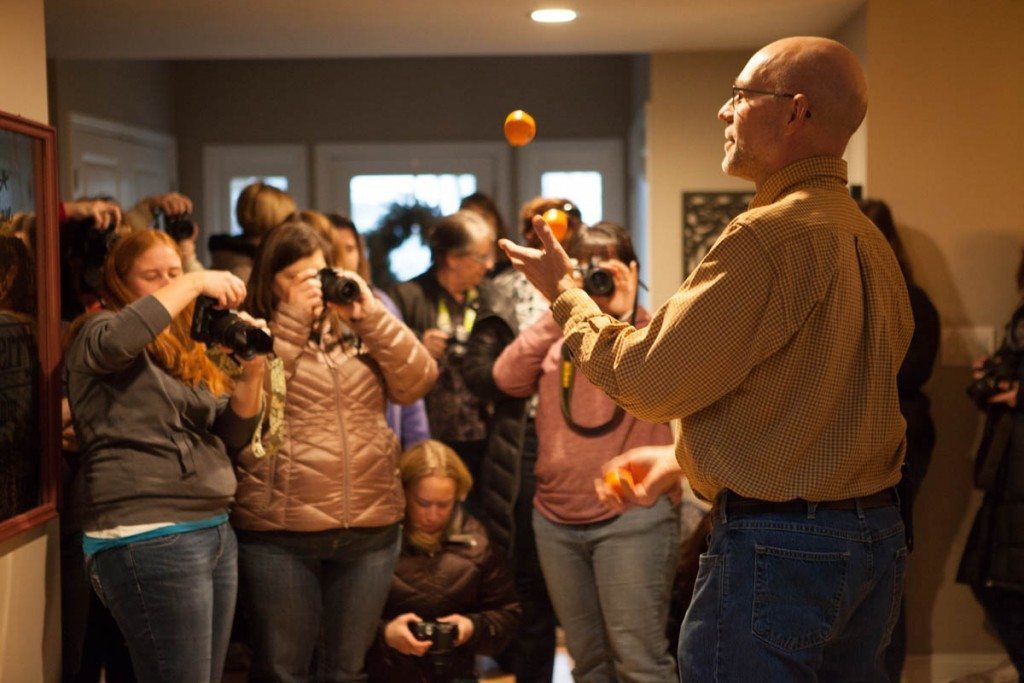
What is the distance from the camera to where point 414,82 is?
6734mm

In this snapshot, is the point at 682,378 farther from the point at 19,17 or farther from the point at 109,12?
the point at 109,12

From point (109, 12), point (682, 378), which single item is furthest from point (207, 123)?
point (682, 378)

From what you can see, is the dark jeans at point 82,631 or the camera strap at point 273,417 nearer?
the camera strap at point 273,417

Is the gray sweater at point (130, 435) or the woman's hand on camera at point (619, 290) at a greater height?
the woman's hand on camera at point (619, 290)

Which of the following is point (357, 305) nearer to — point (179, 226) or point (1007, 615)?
point (179, 226)

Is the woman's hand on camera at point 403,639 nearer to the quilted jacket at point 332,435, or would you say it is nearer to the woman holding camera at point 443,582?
the woman holding camera at point 443,582

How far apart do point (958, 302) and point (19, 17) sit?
8.63 ft

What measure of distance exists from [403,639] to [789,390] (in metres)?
1.60

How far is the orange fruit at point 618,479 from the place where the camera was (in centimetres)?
211

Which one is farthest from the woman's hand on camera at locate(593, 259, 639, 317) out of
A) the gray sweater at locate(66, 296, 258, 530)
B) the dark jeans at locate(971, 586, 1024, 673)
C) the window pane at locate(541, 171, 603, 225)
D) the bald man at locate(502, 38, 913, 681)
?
the window pane at locate(541, 171, 603, 225)

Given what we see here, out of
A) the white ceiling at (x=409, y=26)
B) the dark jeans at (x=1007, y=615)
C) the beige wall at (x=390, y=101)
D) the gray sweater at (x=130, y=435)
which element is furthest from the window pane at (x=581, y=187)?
the gray sweater at (x=130, y=435)

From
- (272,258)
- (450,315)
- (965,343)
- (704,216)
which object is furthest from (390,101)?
(272,258)

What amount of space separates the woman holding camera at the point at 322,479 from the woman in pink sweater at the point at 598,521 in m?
0.33

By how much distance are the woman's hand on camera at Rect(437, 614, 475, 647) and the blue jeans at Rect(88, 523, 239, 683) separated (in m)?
0.74
